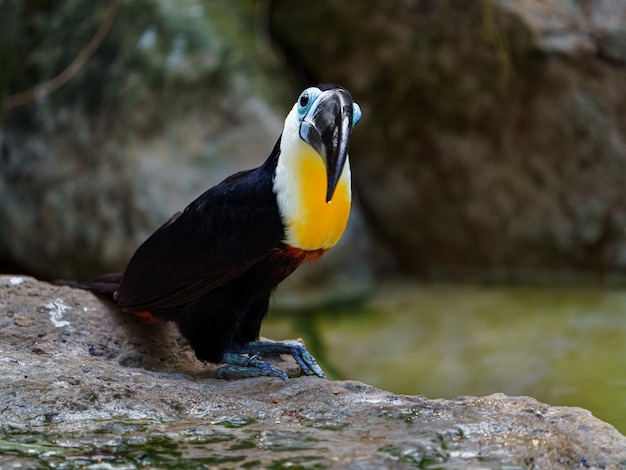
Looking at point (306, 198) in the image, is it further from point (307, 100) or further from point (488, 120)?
point (488, 120)

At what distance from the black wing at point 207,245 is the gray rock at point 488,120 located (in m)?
2.86

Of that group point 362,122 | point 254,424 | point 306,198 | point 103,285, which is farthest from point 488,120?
point 254,424

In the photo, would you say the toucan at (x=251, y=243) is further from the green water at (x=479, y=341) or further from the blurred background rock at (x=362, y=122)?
the blurred background rock at (x=362, y=122)

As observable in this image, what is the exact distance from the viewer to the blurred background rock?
5297mm

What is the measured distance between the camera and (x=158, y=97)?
5.43 metres

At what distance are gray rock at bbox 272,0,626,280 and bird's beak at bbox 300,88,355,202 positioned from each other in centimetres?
293

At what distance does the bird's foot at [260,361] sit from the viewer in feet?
9.32

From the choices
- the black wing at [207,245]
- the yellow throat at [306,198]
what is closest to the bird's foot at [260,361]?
the black wing at [207,245]

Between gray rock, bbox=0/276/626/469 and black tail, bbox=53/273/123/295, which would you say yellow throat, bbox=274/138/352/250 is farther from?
black tail, bbox=53/273/123/295

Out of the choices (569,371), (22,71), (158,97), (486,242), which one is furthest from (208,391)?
(22,71)

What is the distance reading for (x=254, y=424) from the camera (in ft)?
7.31

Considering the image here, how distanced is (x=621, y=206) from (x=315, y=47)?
2.17 metres

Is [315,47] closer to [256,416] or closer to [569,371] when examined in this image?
[569,371]

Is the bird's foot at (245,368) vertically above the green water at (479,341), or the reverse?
the green water at (479,341)
